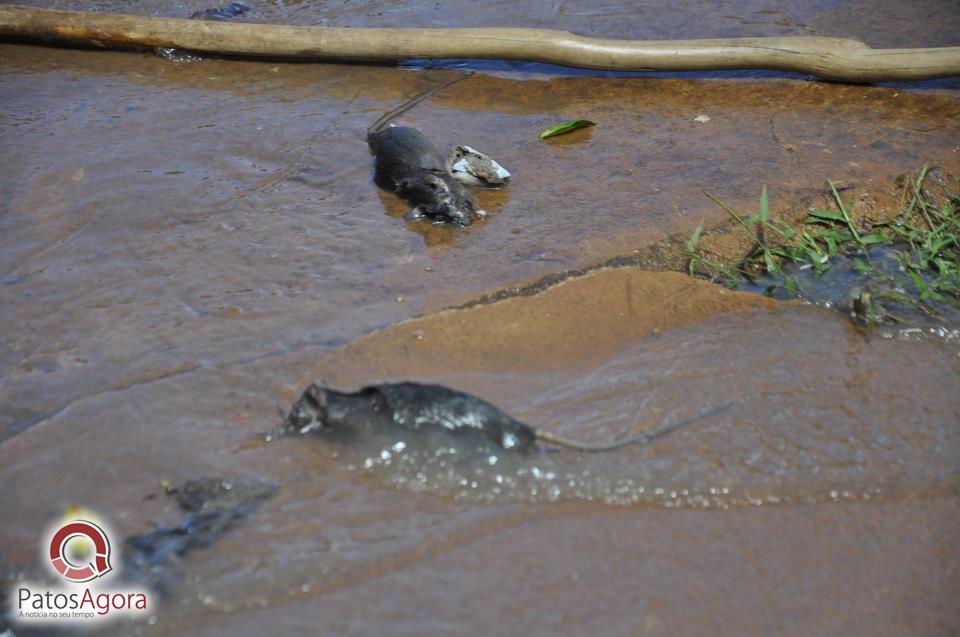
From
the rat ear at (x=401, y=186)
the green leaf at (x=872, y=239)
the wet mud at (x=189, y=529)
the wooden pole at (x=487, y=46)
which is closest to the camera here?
the wet mud at (x=189, y=529)

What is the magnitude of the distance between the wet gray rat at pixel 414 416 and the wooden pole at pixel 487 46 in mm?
3208

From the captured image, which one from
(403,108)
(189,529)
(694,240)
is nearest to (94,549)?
(189,529)

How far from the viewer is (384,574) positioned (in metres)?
2.53

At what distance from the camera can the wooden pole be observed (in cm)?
523

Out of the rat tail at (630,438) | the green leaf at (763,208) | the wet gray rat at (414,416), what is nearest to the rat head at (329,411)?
the wet gray rat at (414,416)

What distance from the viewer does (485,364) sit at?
131 inches

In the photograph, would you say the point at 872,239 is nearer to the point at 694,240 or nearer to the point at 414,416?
the point at 694,240

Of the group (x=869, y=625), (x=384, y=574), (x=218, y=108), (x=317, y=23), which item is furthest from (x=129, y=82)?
(x=869, y=625)

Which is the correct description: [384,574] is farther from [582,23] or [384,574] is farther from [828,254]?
[582,23]

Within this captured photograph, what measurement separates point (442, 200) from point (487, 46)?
176 cm

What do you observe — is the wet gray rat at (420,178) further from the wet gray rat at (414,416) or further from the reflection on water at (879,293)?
the wet gray rat at (414,416)

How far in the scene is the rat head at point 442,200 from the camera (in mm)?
4234

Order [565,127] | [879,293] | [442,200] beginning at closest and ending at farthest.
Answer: [879,293] < [442,200] < [565,127]

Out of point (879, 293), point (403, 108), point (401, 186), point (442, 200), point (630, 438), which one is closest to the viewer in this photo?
point (630, 438)
